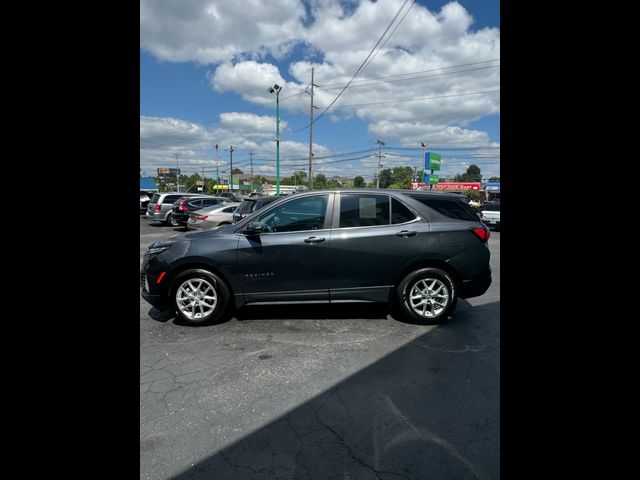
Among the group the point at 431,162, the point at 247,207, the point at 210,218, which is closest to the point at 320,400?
the point at 247,207

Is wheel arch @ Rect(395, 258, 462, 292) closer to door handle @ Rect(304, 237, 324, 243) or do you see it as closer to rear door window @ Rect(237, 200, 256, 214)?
door handle @ Rect(304, 237, 324, 243)

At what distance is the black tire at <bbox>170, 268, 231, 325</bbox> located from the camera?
15.4 ft

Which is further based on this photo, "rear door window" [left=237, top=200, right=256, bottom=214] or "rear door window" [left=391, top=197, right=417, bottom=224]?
"rear door window" [left=237, top=200, right=256, bottom=214]

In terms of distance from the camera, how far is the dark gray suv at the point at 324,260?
184 inches

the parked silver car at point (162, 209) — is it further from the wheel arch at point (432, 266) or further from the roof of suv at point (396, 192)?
the wheel arch at point (432, 266)

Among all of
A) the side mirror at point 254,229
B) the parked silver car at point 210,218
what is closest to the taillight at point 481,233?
the side mirror at point 254,229

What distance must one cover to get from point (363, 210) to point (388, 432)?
9.50ft

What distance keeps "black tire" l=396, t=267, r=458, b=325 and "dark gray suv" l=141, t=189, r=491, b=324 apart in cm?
1

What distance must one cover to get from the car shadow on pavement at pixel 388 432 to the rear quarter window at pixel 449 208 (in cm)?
203

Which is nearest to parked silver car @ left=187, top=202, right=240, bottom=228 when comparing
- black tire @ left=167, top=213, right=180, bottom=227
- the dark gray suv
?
black tire @ left=167, top=213, right=180, bottom=227
